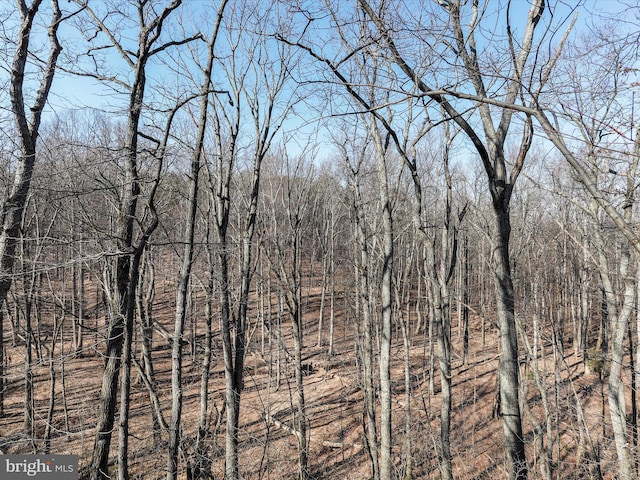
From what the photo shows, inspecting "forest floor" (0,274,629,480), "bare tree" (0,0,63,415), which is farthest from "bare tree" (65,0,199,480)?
"forest floor" (0,274,629,480)

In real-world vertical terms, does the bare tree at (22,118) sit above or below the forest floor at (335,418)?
above

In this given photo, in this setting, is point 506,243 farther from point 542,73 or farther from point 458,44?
point 458,44

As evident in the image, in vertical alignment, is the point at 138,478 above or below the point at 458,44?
below

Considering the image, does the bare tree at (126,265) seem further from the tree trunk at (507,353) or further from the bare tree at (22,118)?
the tree trunk at (507,353)

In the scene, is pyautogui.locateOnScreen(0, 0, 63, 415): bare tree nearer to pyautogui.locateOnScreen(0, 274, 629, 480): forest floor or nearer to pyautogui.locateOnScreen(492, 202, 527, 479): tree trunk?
pyautogui.locateOnScreen(0, 274, 629, 480): forest floor

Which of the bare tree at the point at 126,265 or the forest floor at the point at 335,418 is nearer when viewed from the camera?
the bare tree at the point at 126,265

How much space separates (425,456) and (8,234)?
997 centimetres

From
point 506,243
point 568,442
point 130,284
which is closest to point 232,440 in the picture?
point 130,284

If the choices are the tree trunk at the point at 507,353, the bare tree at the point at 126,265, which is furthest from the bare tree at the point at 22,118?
the tree trunk at the point at 507,353

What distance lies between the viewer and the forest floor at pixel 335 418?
354 inches

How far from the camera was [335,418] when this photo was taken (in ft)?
40.5

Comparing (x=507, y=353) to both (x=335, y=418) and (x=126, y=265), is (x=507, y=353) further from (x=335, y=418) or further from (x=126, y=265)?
(x=335, y=418)

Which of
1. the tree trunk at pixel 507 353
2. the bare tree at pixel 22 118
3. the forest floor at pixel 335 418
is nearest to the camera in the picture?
the tree trunk at pixel 507 353

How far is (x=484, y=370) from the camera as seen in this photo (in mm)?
15758
